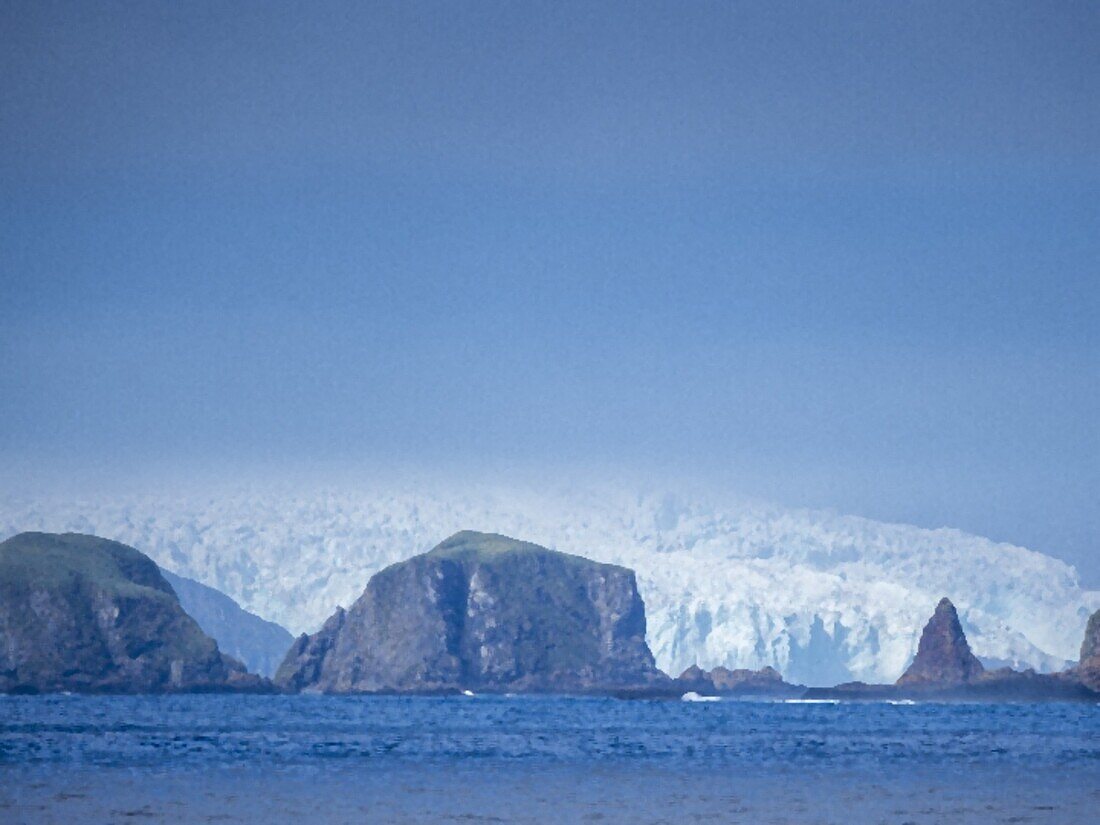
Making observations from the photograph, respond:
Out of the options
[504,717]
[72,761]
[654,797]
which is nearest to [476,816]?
[654,797]

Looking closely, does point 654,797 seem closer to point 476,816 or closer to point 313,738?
point 476,816

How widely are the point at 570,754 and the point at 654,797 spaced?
3325 cm

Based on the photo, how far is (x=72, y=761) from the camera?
8775 centimetres

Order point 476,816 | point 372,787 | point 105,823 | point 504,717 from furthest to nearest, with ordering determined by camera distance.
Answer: point 504,717 → point 372,787 → point 476,816 → point 105,823

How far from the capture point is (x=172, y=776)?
77.4 metres

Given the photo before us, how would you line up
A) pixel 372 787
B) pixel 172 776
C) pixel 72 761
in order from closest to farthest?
1. pixel 372 787
2. pixel 172 776
3. pixel 72 761

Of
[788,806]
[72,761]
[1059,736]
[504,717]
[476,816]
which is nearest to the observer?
[476,816]

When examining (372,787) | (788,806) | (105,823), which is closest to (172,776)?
(372,787)

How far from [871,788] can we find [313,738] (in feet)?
183

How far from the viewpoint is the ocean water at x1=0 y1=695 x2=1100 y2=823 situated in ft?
200

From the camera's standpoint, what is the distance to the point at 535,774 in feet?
268

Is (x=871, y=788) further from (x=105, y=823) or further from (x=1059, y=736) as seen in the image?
(x=1059, y=736)

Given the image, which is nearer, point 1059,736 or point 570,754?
point 570,754

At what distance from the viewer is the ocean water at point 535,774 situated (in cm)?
6097
